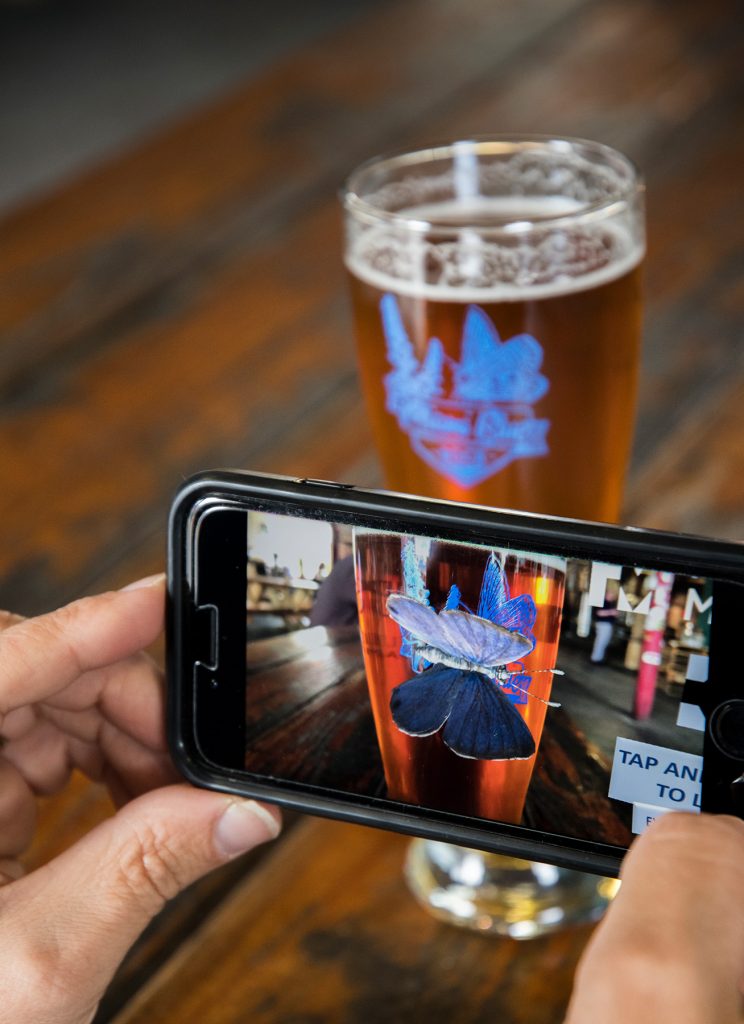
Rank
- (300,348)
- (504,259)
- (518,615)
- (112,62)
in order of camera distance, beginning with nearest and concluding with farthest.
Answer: (518,615), (504,259), (300,348), (112,62)

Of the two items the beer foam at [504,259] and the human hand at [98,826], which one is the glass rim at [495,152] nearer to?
the beer foam at [504,259]

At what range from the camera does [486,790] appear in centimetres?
42

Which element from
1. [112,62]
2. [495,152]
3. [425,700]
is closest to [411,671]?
[425,700]

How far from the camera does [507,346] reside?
19.7 inches

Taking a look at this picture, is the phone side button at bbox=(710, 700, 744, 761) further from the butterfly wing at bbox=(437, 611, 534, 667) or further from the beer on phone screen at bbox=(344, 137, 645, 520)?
the beer on phone screen at bbox=(344, 137, 645, 520)

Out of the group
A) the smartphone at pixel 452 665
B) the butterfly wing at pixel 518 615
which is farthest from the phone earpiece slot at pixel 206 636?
the butterfly wing at pixel 518 615

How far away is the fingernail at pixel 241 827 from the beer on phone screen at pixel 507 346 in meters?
0.17

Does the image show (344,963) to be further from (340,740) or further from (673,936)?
(673,936)

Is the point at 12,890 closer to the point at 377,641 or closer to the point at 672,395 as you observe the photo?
the point at 377,641

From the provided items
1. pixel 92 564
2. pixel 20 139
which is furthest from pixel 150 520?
pixel 20 139

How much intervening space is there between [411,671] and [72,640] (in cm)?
12

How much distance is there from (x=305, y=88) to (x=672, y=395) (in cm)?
66

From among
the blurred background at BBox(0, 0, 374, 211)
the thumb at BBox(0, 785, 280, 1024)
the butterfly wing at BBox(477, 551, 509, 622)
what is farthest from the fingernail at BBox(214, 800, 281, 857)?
the blurred background at BBox(0, 0, 374, 211)

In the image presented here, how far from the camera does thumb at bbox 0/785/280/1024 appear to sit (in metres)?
0.39
